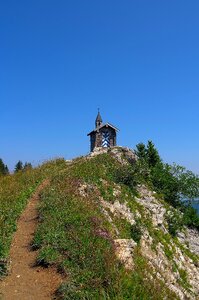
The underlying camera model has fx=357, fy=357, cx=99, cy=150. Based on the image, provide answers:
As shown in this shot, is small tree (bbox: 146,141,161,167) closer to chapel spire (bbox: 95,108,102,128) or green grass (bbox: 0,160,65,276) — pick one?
green grass (bbox: 0,160,65,276)

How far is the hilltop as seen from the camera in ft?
43.6

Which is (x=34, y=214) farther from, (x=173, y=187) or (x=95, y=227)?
(x=173, y=187)

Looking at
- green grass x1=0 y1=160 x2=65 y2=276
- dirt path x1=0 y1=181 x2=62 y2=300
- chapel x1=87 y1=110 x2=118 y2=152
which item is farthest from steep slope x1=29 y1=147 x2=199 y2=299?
chapel x1=87 y1=110 x2=118 y2=152

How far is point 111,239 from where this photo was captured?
16.8m

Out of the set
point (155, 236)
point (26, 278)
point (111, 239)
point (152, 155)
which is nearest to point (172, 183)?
point (152, 155)

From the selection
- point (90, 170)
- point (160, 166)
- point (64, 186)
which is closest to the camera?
point (64, 186)

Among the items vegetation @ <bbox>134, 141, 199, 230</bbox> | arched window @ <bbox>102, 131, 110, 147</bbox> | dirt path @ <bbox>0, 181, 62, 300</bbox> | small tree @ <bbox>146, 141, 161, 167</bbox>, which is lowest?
dirt path @ <bbox>0, 181, 62, 300</bbox>

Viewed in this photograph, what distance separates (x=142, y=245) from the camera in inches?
865

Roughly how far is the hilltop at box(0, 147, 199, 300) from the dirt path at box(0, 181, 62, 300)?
1.04 ft

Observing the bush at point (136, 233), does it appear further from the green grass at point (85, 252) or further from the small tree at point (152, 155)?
the small tree at point (152, 155)

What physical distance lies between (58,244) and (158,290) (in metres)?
5.00

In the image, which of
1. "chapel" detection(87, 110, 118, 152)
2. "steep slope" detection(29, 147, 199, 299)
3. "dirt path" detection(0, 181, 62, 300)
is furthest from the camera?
"chapel" detection(87, 110, 118, 152)

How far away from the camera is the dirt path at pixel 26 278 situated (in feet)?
42.3

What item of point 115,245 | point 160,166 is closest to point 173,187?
point 160,166
